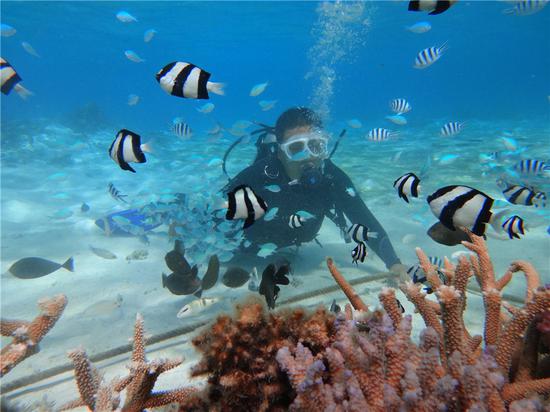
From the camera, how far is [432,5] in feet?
7.36

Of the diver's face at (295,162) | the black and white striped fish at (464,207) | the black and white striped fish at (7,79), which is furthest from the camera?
the diver's face at (295,162)

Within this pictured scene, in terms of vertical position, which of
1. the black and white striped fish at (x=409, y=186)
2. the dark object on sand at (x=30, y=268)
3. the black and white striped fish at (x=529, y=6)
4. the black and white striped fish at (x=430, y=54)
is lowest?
the dark object on sand at (x=30, y=268)

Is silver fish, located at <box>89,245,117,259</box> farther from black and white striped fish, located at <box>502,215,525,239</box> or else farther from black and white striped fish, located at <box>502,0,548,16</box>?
black and white striped fish, located at <box>502,0,548,16</box>

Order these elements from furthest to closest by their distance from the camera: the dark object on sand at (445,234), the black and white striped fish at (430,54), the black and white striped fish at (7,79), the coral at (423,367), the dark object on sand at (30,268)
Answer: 1. the black and white striped fish at (430,54)
2. the dark object on sand at (30,268)
3. the black and white striped fish at (7,79)
4. the dark object on sand at (445,234)
5. the coral at (423,367)

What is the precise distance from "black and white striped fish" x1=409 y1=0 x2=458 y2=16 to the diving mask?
140 inches

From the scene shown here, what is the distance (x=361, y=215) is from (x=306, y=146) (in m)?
1.60

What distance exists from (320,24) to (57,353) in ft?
193

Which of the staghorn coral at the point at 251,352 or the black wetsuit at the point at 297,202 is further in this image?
the black wetsuit at the point at 297,202

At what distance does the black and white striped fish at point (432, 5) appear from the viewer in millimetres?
2203

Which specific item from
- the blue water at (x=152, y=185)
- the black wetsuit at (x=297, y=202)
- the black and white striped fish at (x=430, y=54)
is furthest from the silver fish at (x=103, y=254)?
the black and white striped fish at (x=430, y=54)

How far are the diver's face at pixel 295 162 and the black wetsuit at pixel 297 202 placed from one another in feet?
0.37

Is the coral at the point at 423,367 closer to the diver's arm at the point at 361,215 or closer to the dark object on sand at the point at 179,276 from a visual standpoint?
the dark object on sand at the point at 179,276

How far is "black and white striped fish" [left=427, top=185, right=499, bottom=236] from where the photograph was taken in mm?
1690

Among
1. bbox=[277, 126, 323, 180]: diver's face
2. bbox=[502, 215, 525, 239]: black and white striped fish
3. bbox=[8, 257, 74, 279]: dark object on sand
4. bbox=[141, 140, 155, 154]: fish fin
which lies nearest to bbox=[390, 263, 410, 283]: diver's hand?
bbox=[502, 215, 525, 239]: black and white striped fish
